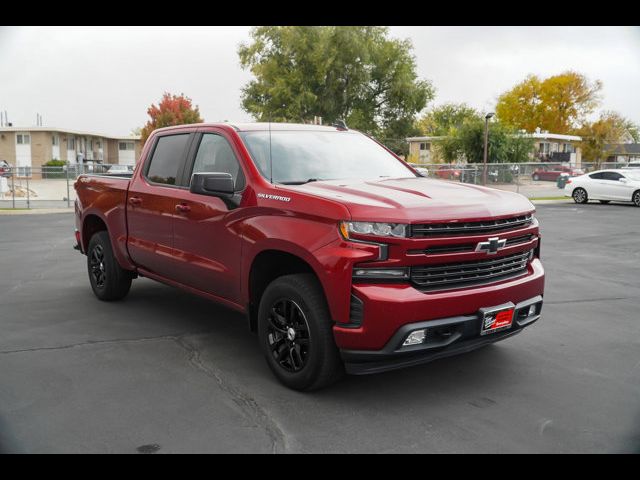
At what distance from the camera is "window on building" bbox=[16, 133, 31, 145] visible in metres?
63.3

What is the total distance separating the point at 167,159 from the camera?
605cm

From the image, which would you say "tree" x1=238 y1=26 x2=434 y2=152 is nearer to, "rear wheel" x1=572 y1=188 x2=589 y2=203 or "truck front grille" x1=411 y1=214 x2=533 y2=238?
"rear wheel" x1=572 y1=188 x2=589 y2=203

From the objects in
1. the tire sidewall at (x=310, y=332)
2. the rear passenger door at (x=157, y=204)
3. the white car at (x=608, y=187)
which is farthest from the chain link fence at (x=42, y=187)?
the tire sidewall at (x=310, y=332)

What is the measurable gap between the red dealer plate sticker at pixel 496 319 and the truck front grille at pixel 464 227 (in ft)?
1.79

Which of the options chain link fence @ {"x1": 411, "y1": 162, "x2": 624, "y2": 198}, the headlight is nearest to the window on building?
chain link fence @ {"x1": 411, "y1": 162, "x2": 624, "y2": 198}

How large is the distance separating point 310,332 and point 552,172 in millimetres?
32240

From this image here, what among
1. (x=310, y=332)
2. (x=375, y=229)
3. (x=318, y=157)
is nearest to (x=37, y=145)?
(x=318, y=157)

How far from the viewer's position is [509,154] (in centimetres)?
4203

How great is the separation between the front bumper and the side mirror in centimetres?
154

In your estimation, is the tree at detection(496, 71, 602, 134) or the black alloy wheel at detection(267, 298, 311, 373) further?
the tree at detection(496, 71, 602, 134)
